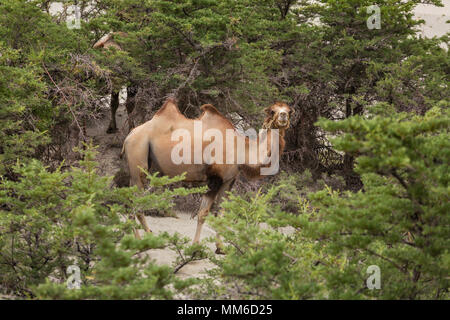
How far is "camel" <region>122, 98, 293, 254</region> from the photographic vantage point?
25.0 ft

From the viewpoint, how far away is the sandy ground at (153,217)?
7.34 meters

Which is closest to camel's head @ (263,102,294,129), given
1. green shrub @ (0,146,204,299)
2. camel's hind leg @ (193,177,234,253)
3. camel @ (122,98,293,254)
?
camel @ (122,98,293,254)

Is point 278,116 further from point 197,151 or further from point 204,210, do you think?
point 204,210

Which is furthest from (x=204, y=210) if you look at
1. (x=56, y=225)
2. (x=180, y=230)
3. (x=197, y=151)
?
(x=56, y=225)

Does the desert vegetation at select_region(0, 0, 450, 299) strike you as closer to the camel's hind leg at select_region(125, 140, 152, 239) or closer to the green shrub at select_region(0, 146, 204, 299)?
the green shrub at select_region(0, 146, 204, 299)

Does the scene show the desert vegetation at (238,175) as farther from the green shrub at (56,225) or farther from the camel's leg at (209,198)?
the camel's leg at (209,198)

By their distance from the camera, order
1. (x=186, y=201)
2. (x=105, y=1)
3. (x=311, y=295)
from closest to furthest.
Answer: (x=311, y=295)
(x=186, y=201)
(x=105, y=1)

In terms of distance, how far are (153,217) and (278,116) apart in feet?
12.7

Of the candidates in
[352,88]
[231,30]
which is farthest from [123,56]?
[352,88]

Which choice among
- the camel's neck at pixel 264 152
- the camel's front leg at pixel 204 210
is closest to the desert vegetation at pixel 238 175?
the camel's front leg at pixel 204 210

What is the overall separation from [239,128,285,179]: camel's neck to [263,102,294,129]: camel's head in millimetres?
83
